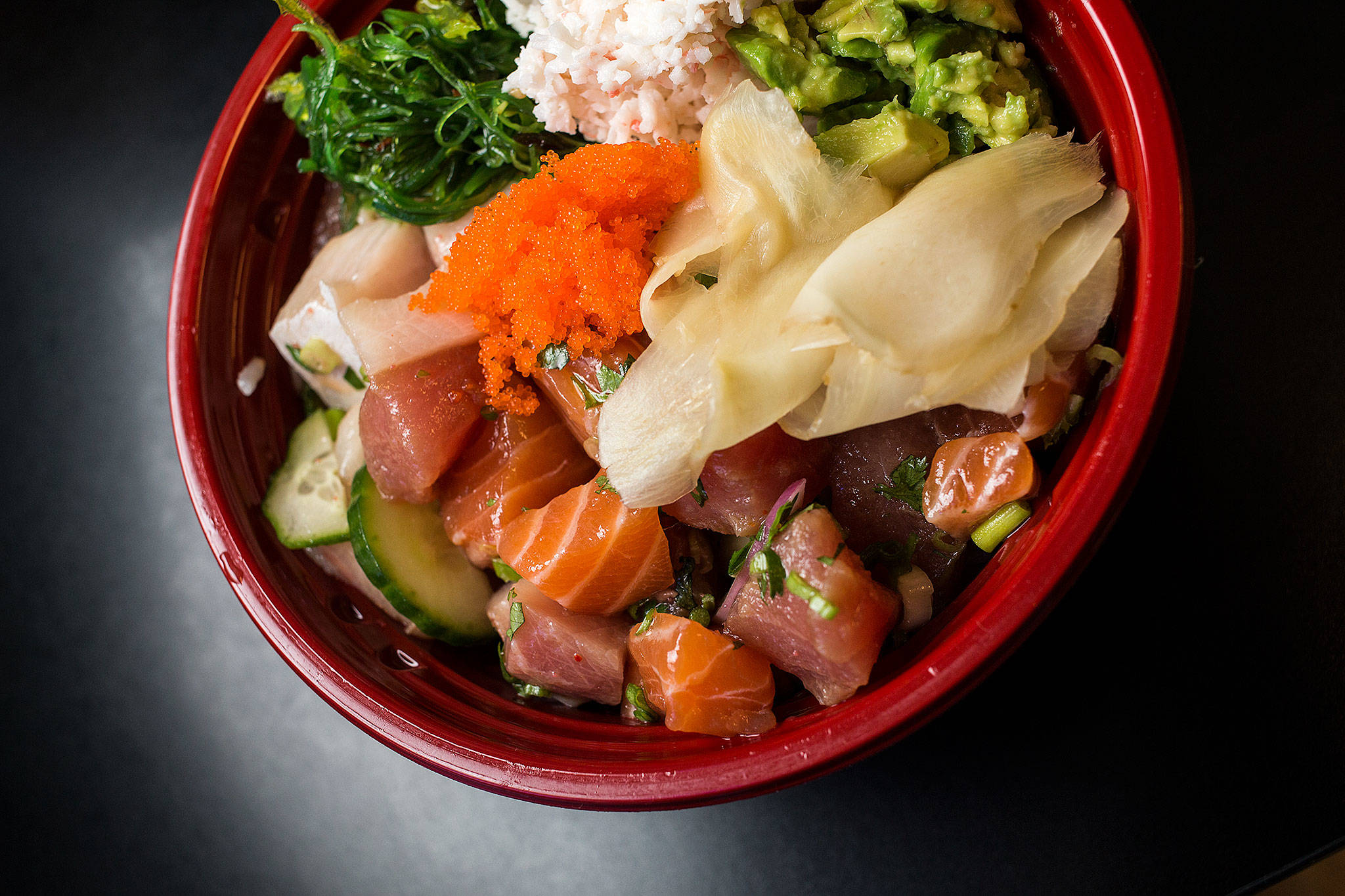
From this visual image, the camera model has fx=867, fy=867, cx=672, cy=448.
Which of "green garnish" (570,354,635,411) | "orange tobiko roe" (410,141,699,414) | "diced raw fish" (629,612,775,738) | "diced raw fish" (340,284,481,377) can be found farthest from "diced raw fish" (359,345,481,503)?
"diced raw fish" (629,612,775,738)

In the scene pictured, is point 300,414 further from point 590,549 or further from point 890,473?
point 890,473

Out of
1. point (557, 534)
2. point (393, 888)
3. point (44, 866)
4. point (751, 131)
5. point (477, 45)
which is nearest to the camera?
point (751, 131)

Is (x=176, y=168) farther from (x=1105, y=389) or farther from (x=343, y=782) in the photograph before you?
(x=1105, y=389)

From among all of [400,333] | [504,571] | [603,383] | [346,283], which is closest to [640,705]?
[504,571]

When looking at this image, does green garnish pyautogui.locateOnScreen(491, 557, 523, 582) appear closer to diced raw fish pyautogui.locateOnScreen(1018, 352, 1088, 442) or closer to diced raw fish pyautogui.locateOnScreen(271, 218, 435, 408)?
diced raw fish pyautogui.locateOnScreen(271, 218, 435, 408)

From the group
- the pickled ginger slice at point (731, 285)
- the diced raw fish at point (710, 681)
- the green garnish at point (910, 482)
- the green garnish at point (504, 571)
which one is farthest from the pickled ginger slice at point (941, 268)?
the green garnish at point (504, 571)

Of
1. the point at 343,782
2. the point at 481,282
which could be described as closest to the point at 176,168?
the point at 481,282
